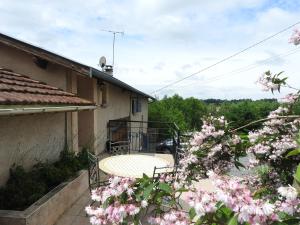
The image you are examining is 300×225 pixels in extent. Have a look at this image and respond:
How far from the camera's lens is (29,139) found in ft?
19.4

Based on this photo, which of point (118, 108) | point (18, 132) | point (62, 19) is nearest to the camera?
point (18, 132)

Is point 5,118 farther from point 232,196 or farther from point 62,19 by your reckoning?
point 62,19

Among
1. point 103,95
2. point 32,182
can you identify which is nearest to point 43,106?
point 32,182

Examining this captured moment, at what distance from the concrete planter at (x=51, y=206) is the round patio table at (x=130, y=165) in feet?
2.07

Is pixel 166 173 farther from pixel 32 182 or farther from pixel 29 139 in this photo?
→ pixel 29 139

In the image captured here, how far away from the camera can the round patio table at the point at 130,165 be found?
17.9 feet

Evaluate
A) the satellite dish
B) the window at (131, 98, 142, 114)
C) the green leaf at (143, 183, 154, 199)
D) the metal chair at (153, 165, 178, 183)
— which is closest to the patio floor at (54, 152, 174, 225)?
the metal chair at (153, 165, 178, 183)

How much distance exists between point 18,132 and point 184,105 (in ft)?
121

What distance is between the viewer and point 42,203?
15.4 ft

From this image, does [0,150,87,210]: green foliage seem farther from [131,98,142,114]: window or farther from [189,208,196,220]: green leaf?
[131,98,142,114]: window

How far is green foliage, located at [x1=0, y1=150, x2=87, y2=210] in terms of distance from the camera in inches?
187

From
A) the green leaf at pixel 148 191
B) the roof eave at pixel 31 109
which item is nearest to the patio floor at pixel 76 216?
the roof eave at pixel 31 109

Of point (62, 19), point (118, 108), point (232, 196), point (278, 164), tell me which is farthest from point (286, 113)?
point (118, 108)

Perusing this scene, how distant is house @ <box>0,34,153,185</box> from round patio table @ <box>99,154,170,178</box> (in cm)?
117
